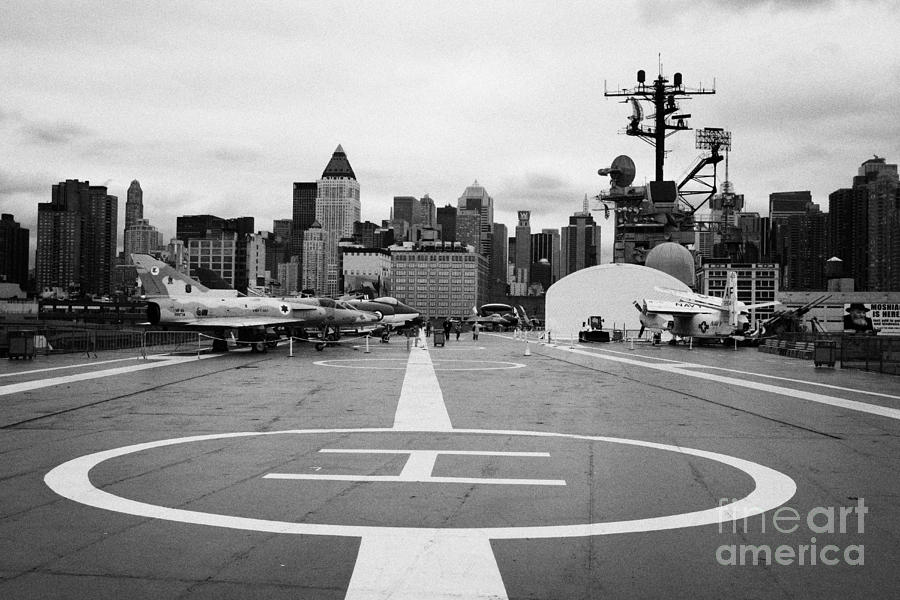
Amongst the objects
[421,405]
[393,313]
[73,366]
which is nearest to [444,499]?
[421,405]

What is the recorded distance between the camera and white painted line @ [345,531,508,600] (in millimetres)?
4941

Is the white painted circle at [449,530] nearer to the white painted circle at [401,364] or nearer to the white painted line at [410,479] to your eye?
the white painted line at [410,479]

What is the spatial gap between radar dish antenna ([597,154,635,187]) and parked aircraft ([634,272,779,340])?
195ft

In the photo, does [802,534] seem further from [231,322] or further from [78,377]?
[231,322]

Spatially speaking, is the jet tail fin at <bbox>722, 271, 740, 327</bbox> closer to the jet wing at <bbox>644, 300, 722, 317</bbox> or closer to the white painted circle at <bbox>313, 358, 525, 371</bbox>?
the jet wing at <bbox>644, 300, 722, 317</bbox>

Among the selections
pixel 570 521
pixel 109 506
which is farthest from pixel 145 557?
pixel 570 521

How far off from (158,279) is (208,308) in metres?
3.30

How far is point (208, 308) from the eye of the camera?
127 feet

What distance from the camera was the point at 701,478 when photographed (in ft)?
28.3

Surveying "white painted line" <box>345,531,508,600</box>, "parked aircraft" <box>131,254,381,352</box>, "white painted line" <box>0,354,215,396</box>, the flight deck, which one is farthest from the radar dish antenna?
"white painted line" <box>345,531,508,600</box>

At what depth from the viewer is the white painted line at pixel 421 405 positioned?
1298cm

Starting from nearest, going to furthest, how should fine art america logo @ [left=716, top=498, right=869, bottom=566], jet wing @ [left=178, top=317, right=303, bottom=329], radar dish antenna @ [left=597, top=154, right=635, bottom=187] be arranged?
1. fine art america logo @ [left=716, top=498, right=869, bottom=566]
2. jet wing @ [left=178, top=317, right=303, bottom=329]
3. radar dish antenna @ [left=597, top=154, right=635, bottom=187]

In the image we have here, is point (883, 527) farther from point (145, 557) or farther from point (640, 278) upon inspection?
point (640, 278)

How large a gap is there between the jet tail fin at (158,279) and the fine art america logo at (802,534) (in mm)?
36729
